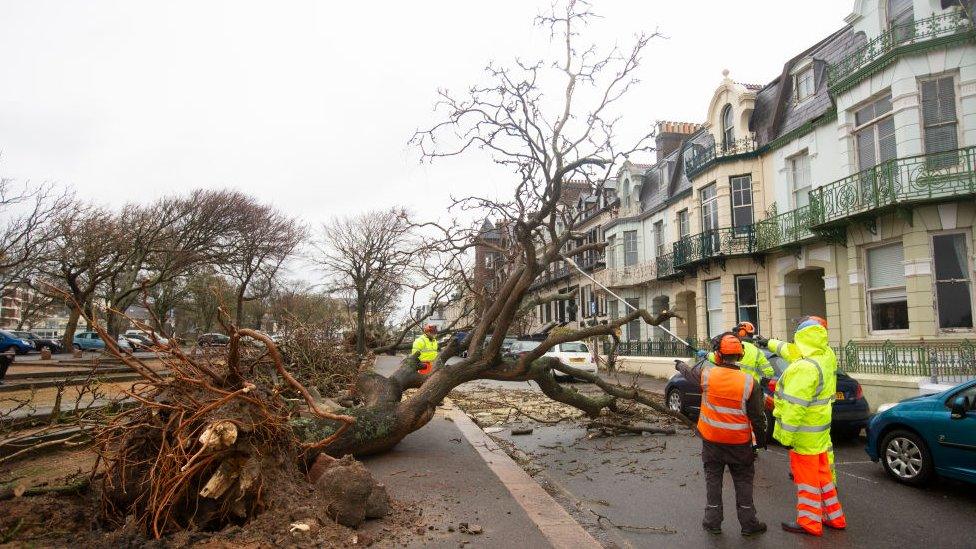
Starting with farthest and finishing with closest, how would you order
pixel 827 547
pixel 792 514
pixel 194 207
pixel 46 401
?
pixel 194 207 < pixel 46 401 < pixel 792 514 < pixel 827 547

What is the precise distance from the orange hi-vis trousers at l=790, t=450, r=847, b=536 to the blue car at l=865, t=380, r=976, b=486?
195 cm

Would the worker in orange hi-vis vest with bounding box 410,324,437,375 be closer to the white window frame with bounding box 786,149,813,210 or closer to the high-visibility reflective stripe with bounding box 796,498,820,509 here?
the high-visibility reflective stripe with bounding box 796,498,820,509

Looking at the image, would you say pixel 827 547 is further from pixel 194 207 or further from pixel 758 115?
pixel 194 207

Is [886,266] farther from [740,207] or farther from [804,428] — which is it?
[804,428]

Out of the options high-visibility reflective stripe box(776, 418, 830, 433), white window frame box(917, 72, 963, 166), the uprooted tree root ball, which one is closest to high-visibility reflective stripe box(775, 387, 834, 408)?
high-visibility reflective stripe box(776, 418, 830, 433)

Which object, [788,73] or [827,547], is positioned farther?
[788,73]

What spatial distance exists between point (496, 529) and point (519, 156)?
629 centimetres

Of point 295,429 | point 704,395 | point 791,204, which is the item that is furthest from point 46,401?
point 791,204

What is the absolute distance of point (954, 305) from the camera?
13.2 metres

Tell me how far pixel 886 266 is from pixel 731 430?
41.2 feet

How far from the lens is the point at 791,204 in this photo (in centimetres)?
1875

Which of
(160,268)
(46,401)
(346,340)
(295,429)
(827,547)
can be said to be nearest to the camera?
(827,547)

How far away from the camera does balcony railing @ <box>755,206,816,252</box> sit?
680 inches

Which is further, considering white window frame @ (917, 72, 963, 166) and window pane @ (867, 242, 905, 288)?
window pane @ (867, 242, 905, 288)
